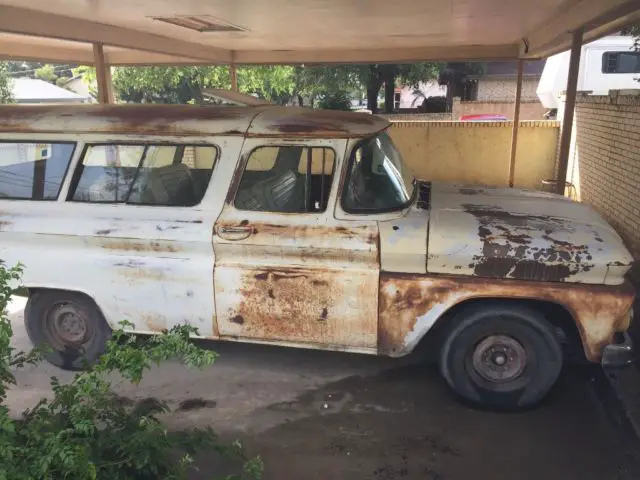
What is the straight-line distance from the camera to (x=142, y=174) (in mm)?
4387

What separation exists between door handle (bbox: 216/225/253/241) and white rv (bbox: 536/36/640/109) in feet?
39.9

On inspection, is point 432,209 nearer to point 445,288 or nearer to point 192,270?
point 445,288

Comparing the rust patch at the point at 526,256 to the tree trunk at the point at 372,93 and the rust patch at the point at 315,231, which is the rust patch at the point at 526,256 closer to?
the rust patch at the point at 315,231

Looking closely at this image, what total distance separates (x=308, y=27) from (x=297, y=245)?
4599 millimetres

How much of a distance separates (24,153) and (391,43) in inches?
276

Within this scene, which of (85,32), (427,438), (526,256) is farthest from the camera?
(85,32)

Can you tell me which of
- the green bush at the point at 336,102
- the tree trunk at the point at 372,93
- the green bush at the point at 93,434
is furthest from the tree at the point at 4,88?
the green bush at the point at 93,434

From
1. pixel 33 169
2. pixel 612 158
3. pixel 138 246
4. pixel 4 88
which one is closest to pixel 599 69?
pixel 612 158

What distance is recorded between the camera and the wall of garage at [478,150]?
12.5 metres

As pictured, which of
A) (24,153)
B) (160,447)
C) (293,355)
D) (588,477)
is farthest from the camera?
(293,355)

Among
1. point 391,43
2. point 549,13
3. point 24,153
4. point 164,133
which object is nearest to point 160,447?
point 164,133

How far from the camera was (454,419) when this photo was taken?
407 centimetres

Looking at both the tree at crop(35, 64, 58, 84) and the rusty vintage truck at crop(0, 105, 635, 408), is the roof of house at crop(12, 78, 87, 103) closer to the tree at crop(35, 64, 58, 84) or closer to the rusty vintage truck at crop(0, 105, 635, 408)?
the tree at crop(35, 64, 58, 84)

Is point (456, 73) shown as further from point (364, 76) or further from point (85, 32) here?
point (85, 32)
